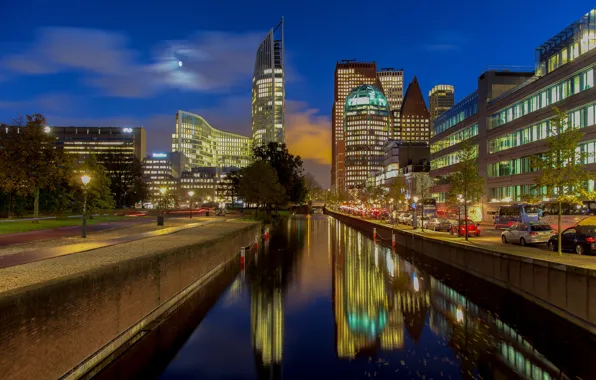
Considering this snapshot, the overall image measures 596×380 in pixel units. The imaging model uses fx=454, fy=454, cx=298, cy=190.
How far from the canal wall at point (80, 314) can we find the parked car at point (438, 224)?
1495 inches

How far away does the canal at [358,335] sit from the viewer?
1309 centimetres

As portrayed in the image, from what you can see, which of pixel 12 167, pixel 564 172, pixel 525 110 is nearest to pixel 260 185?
pixel 525 110

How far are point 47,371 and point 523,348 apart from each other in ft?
45.4

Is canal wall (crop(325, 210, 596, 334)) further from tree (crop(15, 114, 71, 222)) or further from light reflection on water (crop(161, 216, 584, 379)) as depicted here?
tree (crop(15, 114, 71, 222))

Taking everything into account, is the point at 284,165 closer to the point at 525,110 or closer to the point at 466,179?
the point at 525,110

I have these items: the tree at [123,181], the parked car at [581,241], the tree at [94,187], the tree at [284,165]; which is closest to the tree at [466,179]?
the parked car at [581,241]

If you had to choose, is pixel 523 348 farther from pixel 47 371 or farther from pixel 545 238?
pixel 545 238

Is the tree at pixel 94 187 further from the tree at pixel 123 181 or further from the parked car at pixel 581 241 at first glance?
the tree at pixel 123 181

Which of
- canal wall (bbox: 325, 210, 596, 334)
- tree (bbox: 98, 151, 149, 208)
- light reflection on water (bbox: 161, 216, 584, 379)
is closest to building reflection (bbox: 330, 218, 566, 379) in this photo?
light reflection on water (bbox: 161, 216, 584, 379)

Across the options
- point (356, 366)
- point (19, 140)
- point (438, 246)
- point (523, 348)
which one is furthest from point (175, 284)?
point (19, 140)

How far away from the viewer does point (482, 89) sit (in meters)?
78.1

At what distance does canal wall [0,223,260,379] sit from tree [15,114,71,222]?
2757 centimetres

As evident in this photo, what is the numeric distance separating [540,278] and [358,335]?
8.33 metres

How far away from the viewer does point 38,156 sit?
4162 centimetres
